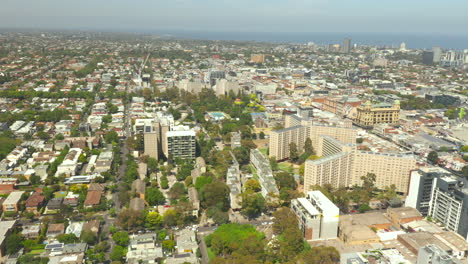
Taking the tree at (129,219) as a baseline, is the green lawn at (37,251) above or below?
below

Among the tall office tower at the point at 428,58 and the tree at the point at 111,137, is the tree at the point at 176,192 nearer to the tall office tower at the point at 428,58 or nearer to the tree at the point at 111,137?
the tree at the point at 111,137

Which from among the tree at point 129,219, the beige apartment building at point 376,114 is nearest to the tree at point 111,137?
the tree at point 129,219

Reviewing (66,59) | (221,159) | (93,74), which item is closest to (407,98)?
(221,159)

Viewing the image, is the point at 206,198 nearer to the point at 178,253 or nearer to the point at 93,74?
the point at 178,253

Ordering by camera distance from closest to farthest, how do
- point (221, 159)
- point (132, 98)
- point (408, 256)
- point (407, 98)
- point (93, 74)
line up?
point (408, 256) → point (221, 159) → point (132, 98) → point (407, 98) → point (93, 74)

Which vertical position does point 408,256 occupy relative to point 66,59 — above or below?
below

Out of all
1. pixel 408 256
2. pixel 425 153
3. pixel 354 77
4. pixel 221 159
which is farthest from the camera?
pixel 354 77

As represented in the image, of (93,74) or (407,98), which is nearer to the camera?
(407,98)
